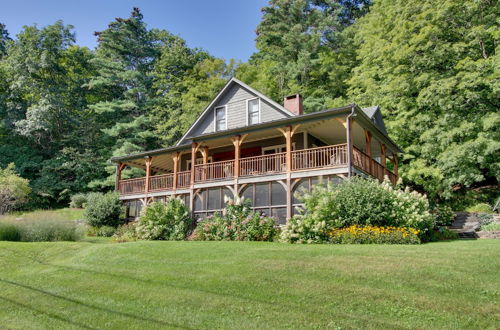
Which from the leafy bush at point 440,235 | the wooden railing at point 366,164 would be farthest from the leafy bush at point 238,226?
the leafy bush at point 440,235

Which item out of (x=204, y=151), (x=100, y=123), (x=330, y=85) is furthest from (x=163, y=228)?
(x=100, y=123)

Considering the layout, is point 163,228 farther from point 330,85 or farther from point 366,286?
point 330,85

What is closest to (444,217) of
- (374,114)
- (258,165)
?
(374,114)

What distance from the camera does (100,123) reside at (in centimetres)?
3997

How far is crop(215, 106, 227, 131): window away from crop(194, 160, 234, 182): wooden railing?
3.79 metres

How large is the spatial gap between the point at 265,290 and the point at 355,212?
6729mm

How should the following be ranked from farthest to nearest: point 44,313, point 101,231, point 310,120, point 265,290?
point 101,231 → point 310,120 → point 265,290 → point 44,313

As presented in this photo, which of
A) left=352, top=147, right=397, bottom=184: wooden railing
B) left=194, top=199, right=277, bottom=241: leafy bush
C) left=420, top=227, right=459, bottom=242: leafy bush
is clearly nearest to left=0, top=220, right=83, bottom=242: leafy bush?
left=194, top=199, right=277, bottom=241: leafy bush

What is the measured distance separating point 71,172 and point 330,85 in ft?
81.8

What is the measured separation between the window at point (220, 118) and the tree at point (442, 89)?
10.0 m

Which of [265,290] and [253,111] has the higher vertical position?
[253,111]

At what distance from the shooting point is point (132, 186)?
2427cm

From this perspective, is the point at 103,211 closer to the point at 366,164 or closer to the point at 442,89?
the point at 366,164

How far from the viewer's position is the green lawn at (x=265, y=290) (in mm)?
6027
